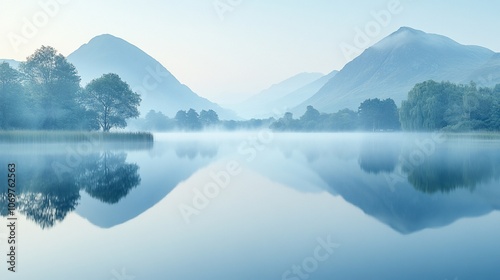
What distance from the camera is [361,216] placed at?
17.5 metres

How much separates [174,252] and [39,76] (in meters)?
79.7

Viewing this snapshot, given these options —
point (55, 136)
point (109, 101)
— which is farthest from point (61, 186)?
point (109, 101)

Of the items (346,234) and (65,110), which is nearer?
(346,234)

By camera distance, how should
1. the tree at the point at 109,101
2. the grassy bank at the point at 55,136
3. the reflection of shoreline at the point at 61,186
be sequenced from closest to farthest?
the reflection of shoreline at the point at 61,186 < the grassy bank at the point at 55,136 < the tree at the point at 109,101

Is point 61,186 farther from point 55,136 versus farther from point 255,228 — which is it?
point 55,136

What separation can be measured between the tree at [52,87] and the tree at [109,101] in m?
5.23


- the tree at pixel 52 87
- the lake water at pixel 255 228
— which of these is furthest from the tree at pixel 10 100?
the lake water at pixel 255 228

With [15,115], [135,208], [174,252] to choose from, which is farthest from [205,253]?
[15,115]

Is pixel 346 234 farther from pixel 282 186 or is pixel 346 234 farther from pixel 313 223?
pixel 282 186

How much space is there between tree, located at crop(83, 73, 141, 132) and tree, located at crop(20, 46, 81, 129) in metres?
5.23

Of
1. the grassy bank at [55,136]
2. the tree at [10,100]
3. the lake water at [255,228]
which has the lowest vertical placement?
the lake water at [255,228]

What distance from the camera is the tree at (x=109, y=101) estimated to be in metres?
88.7

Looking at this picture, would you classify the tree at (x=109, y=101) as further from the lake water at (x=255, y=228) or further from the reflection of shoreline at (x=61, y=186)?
the lake water at (x=255, y=228)

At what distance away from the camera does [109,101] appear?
89.7m
